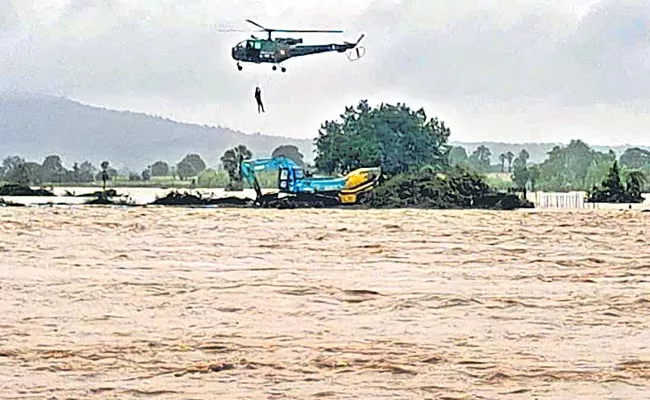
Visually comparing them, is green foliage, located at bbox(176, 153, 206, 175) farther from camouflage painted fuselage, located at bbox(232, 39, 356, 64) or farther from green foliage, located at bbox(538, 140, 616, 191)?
camouflage painted fuselage, located at bbox(232, 39, 356, 64)

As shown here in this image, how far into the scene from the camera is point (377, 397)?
934cm

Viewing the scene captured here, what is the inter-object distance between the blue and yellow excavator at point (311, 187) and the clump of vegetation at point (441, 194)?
1.94 ft

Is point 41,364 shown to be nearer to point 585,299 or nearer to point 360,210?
point 585,299

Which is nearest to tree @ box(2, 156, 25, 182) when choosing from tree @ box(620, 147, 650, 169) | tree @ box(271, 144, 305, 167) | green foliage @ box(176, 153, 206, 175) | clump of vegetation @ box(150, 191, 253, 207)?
green foliage @ box(176, 153, 206, 175)

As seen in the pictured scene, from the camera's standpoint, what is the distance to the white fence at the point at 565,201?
41969 mm

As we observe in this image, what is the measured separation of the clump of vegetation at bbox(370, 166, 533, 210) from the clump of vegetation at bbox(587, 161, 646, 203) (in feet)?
10.1

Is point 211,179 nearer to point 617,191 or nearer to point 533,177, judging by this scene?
point 533,177

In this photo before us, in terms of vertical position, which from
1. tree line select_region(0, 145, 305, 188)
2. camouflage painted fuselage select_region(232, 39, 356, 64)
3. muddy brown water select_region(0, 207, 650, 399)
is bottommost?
muddy brown water select_region(0, 207, 650, 399)

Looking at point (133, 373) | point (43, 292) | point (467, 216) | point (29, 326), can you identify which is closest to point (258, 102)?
point (467, 216)

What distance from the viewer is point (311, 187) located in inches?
1565

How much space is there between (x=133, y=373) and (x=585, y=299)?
6.71 metres

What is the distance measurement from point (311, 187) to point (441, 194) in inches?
158

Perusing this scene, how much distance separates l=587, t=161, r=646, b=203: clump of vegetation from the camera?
1690 inches

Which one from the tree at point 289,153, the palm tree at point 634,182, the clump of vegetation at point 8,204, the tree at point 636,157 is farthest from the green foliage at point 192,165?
the palm tree at point 634,182
